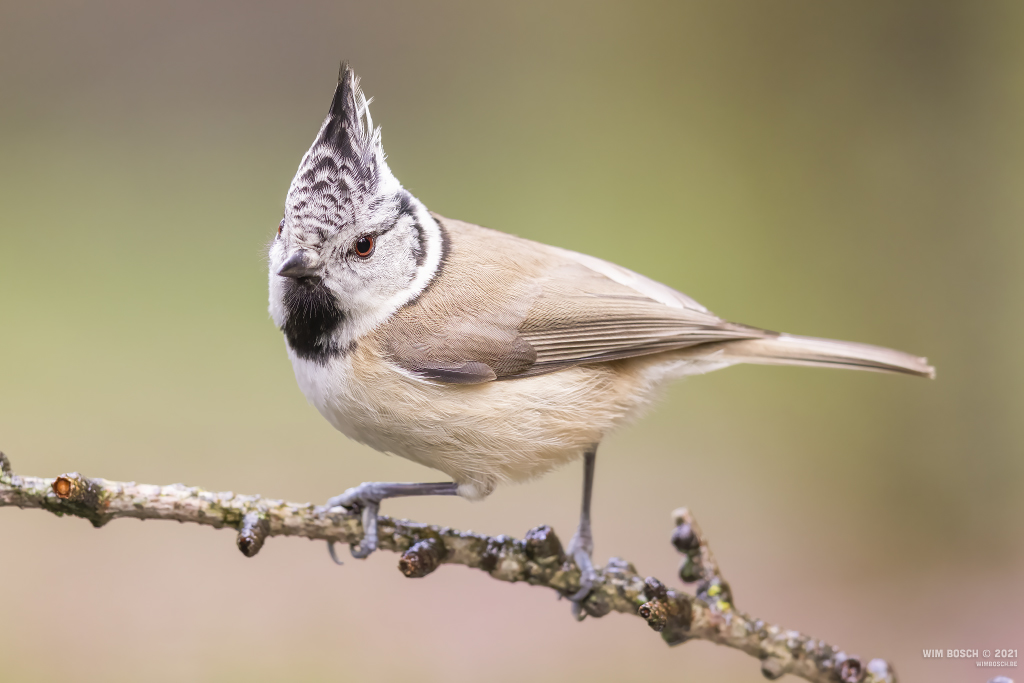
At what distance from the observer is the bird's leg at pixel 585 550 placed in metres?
2.04

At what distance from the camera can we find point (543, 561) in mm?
1953

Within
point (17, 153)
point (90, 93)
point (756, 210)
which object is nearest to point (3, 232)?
point (17, 153)

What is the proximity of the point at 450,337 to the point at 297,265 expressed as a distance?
1.41 feet

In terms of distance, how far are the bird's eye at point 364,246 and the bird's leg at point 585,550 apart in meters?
0.87

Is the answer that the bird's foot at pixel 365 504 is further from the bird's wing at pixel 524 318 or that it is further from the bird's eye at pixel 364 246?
the bird's eye at pixel 364 246

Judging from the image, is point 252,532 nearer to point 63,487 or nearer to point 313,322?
point 63,487

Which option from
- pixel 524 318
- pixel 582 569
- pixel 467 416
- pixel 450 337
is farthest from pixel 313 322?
pixel 582 569

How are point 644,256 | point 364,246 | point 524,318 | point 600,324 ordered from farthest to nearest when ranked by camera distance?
point 644,256, point 600,324, point 524,318, point 364,246

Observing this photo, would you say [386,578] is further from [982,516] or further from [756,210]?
[982,516]

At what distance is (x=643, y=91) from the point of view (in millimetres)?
4789

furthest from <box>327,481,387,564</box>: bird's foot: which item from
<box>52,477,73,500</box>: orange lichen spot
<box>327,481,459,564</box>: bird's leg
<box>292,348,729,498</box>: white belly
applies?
<box>52,477,73,500</box>: orange lichen spot

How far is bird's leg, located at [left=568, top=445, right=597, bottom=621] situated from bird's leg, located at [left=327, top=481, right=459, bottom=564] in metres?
0.40

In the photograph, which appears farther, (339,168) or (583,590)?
(583,590)

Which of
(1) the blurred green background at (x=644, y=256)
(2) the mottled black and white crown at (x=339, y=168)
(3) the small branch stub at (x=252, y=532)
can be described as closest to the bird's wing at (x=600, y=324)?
(2) the mottled black and white crown at (x=339, y=168)
